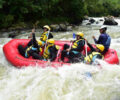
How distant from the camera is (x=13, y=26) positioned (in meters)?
14.3

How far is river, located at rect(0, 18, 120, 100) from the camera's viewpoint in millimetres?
3760

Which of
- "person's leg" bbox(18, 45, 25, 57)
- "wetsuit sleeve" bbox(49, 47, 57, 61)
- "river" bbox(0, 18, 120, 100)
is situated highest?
"wetsuit sleeve" bbox(49, 47, 57, 61)

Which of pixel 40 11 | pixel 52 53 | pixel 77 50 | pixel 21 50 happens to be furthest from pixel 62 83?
pixel 40 11

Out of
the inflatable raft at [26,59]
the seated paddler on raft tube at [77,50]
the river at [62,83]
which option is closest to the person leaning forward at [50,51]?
the inflatable raft at [26,59]

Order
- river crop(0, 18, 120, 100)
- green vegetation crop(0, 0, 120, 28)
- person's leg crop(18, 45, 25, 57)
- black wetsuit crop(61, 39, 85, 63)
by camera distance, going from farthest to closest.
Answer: green vegetation crop(0, 0, 120, 28), person's leg crop(18, 45, 25, 57), black wetsuit crop(61, 39, 85, 63), river crop(0, 18, 120, 100)

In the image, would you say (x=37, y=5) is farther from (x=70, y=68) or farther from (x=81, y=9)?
(x=70, y=68)

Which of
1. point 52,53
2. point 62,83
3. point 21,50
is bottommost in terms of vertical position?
point 62,83

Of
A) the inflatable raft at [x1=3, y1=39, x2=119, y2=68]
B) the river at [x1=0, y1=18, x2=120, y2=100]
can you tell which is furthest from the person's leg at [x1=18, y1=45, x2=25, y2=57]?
the river at [x1=0, y1=18, x2=120, y2=100]

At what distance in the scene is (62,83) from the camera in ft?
13.8

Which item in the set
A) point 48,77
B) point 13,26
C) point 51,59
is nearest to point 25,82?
point 48,77

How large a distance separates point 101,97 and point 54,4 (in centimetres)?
1672

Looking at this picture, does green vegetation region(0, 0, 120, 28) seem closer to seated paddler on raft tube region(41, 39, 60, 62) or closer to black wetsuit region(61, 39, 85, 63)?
seated paddler on raft tube region(41, 39, 60, 62)

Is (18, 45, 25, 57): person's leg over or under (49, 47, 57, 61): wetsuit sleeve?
under

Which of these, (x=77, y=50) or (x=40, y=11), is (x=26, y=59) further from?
(x=40, y=11)
